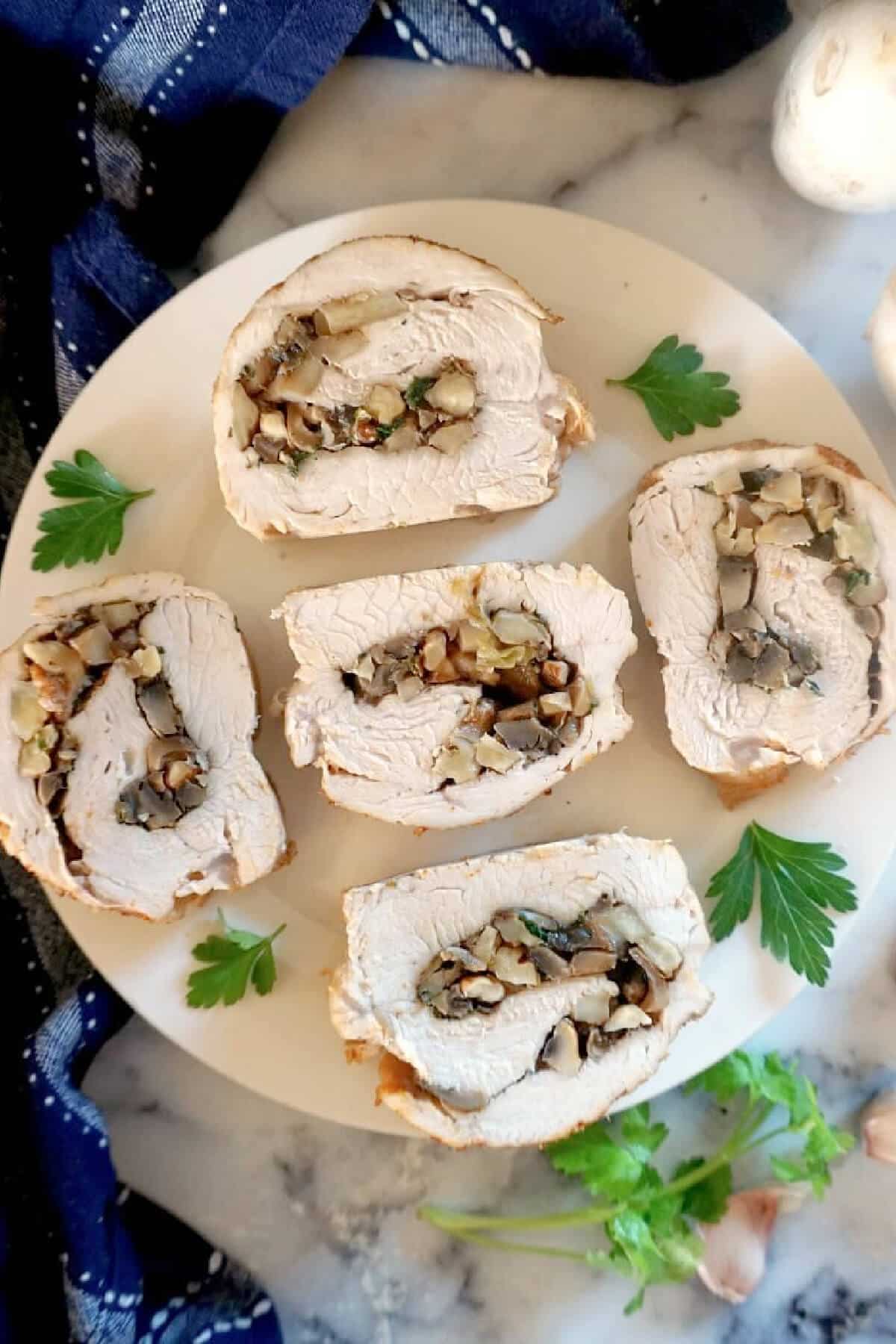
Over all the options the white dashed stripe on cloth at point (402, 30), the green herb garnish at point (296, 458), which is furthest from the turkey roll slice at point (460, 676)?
the white dashed stripe on cloth at point (402, 30)

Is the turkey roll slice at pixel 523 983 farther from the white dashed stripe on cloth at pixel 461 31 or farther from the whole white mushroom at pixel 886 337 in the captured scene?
the white dashed stripe on cloth at pixel 461 31

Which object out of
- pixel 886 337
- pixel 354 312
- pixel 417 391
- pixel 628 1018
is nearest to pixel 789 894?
pixel 628 1018

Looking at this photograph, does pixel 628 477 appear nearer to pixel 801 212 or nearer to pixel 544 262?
pixel 544 262

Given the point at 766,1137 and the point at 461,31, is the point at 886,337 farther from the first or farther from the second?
the point at 766,1137

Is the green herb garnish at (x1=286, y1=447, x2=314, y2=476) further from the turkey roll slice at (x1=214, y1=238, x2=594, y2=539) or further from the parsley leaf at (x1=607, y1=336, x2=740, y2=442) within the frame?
the parsley leaf at (x1=607, y1=336, x2=740, y2=442)

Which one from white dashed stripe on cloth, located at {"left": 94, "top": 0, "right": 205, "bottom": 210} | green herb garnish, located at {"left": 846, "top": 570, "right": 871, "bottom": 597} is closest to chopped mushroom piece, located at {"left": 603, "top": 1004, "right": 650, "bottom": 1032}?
green herb garnish, located at {"left": 846, "top": 570, "right": 871, "bottom": 597}

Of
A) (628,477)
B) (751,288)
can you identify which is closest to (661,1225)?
(628,477)
